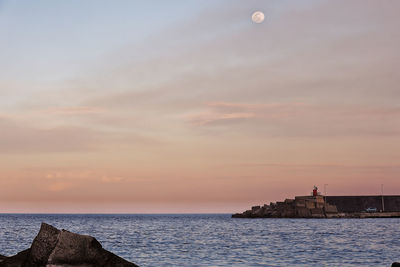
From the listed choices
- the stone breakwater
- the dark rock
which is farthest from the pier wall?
the dark rock

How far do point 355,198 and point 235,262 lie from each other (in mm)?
166988

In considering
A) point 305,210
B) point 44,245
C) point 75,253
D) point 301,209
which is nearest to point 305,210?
point 305,210

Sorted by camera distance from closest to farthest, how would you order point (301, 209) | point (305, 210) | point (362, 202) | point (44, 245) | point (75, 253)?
1. point (75, 253)
2. point (44, 245)
3. point (305, 210)
4. point (301, 209)
5. point (362, 202)

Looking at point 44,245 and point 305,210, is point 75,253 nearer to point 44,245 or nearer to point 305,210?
point 44,245

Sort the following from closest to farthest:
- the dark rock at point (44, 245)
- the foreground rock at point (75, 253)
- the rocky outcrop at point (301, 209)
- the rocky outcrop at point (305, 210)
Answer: the foreground rock at point (75, 253), the dark rock at point (44, 245), the rocky outcrop at point (301, 209), the rocky outcrop at point (305, 210)

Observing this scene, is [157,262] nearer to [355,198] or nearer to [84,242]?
[84,242]

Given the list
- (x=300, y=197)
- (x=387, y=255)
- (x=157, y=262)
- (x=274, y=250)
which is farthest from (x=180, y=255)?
(x=300, y=197)

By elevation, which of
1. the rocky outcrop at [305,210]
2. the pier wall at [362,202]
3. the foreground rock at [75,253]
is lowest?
the foreground rock at [75,253]

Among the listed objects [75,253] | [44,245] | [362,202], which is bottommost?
[75,253]

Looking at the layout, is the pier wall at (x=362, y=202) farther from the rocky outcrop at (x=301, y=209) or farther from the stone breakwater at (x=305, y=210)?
A: the rocky outcrop at (x=301, y=209)

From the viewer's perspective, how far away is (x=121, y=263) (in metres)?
16.9

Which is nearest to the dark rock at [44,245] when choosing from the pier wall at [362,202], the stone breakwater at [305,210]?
the stone breakwater at [305,210]

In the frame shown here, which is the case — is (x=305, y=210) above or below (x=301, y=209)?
below

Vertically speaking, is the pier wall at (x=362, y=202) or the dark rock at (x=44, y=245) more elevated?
the pier wall at (x=362, y=202)
